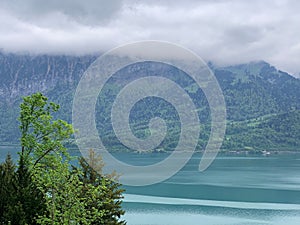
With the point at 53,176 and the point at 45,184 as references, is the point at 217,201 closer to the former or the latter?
the point at 53,176

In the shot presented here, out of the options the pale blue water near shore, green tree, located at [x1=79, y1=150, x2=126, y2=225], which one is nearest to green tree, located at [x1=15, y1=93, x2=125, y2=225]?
green tree, located at [x1=79, y1=150, x2=126, y2=225]

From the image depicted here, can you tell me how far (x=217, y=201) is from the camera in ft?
257

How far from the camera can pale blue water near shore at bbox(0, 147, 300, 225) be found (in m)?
60.9

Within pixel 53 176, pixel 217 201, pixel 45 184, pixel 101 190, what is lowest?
pixel 217 201

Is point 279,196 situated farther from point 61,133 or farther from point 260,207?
point 61,133

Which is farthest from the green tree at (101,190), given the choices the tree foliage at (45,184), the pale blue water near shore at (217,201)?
the pale blue water near shore at (217,201)

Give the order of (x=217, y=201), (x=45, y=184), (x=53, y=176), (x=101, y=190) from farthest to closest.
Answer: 1. (x=217, y=201)
2. (x=101, y=190)
3. (x=53, y=176)
4. (x=45, y=184)

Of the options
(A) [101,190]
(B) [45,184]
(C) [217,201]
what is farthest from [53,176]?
(C) [217,201]

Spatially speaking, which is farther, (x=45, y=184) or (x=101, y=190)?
(x=101, y=190)

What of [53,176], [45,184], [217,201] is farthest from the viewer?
[217,201]

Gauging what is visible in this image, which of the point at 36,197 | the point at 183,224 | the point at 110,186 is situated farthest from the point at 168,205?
the point at 36,197

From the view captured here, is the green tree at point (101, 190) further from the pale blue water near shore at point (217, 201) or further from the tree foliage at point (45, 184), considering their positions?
the pale blue water near shore at point (217, 201)

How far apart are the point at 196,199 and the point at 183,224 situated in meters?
22.7

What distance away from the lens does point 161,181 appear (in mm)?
108625
